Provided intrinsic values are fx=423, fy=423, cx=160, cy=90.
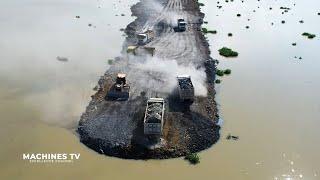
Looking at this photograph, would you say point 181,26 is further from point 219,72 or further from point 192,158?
point 192,158

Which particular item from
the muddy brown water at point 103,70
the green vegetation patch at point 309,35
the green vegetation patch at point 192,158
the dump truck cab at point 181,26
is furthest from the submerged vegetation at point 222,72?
the green vegetation patch at point 309,35

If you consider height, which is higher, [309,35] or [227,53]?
[309,35]

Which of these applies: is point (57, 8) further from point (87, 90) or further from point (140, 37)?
point (87, 90)

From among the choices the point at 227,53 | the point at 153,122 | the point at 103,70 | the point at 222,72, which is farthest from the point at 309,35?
the point at 153,122

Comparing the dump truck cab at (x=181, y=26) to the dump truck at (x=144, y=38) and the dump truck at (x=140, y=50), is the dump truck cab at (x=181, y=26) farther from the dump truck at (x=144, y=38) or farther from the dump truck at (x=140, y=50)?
the dump truck at (x=140, y=50)

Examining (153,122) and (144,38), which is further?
(144,38)

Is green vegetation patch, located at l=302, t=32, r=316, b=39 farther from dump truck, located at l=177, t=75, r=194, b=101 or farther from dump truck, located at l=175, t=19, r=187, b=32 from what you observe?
dump truck, located at l=177, t=75, r=194, b=101

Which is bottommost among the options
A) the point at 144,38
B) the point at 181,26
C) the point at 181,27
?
the point at 144,38

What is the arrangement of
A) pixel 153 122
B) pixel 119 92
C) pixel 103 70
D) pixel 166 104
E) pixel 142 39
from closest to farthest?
pixel 153 122 < pixel 166 104 < pixel 119 92 < pixel 103 70 < pixel 142 39
